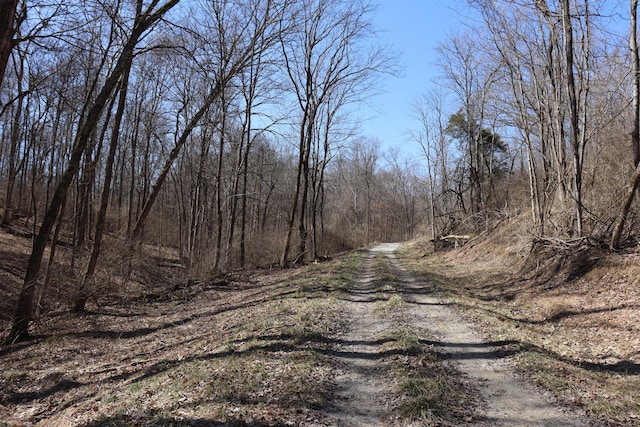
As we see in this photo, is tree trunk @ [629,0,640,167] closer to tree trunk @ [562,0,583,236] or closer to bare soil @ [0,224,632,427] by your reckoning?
tree trunk @ [562,0,583,236]

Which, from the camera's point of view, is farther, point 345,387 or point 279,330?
point 279,330

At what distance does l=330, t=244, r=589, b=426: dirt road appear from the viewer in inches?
178

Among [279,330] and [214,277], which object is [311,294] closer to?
[279,330]

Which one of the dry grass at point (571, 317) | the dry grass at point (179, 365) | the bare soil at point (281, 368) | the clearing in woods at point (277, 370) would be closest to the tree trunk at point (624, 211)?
the dry grass at point (571, 317)

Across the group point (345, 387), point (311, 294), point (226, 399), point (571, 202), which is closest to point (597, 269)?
point (571, 202)

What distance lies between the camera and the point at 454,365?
241 inches

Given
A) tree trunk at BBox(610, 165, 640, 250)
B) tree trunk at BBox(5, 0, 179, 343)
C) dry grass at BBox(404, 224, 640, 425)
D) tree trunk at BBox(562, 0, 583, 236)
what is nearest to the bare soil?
dry grass at BBox(404, 224, 640, 425)

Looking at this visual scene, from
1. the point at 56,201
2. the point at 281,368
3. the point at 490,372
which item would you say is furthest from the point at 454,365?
the point at 56,201

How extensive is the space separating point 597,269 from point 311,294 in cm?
740

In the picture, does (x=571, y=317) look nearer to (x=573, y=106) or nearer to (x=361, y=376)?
(x=361, y=376)

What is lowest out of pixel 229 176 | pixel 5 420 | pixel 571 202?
pixel 5 420

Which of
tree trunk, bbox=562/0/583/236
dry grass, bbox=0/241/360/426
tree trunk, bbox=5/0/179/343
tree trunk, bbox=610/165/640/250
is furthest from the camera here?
tree trunk, bbox=562/0/583/236

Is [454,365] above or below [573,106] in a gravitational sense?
below

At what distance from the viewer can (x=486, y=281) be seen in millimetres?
14484
